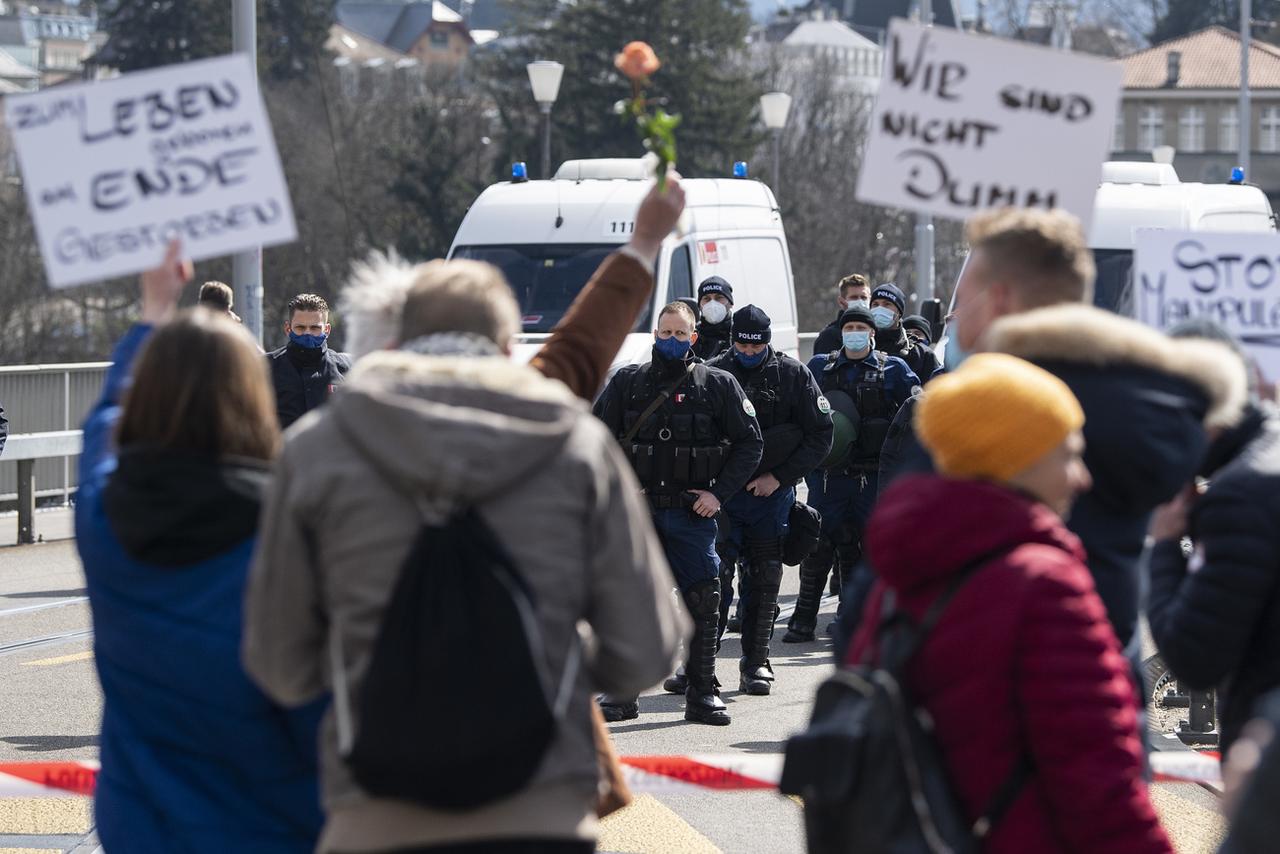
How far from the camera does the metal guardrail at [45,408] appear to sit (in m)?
18.0

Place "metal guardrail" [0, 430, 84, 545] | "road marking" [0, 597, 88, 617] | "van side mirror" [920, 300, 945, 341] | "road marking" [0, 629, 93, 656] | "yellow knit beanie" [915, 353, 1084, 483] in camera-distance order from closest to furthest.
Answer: "yellow knit beanie" [915, 353, 1084, 483]
"road marking" [0, 629, 93, 656]
"road marking" [0, 597, 88, 617]
"metal guardrail" [0, 430, 84, 545]
"van side mirror" [920, 300, 945, 341]

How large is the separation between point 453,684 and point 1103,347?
4.51ft

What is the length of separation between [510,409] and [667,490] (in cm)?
598

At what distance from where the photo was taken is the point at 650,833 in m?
6.95

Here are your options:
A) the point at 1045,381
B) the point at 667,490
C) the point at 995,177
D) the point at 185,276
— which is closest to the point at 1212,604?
the point at 1045,381

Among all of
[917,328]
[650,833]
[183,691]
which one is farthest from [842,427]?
[183,691]

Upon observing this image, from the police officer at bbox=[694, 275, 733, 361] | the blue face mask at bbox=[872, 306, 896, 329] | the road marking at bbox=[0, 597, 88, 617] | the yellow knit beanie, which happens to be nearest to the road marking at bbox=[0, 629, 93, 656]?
the road marking at bbox=[0, 597, 88, 617]

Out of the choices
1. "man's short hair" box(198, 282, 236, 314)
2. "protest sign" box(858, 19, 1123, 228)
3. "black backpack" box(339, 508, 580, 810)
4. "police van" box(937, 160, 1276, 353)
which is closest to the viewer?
"black backpack" box(339, 508, 580, 810)

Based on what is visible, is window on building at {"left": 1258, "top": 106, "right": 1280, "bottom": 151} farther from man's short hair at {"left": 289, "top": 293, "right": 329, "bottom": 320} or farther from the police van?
man's short hair at {"left": 289, "top": 293, "right": 329, "bottom": 320}

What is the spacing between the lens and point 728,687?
1008cm

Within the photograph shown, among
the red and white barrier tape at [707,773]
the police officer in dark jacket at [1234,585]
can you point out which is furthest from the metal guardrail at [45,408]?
the police officer in dark jacket at [1234,585]

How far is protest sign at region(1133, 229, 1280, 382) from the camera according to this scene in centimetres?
475

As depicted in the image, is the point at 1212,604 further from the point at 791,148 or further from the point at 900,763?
the point at 791,148

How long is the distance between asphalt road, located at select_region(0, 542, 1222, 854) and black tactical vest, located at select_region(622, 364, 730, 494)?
111 centimetres
